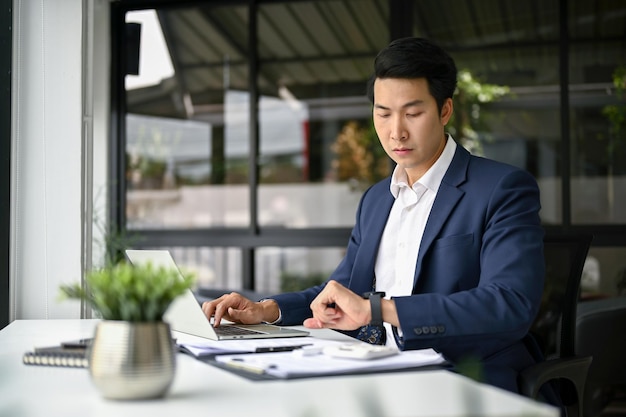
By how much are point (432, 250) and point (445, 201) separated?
141 millimetres

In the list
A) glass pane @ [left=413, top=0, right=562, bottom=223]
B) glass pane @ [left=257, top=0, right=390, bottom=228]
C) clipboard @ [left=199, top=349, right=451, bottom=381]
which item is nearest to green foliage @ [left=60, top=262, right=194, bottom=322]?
clipboard @ [left=199, top=349, right=451, bottom=381]

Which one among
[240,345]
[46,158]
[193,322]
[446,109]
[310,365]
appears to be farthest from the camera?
[46,158]

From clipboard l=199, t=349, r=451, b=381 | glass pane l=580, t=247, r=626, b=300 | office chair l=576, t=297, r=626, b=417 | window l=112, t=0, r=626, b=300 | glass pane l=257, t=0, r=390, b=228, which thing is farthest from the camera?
glass pane l=257, t=0, r=390, b=228

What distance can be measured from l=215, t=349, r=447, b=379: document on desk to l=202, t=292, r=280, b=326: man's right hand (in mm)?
577

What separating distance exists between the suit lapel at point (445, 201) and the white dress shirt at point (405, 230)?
0.18 feet

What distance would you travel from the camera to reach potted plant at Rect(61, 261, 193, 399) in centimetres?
116

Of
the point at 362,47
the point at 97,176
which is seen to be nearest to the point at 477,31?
the point at 362,47

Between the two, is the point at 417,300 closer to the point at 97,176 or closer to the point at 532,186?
the point at 532,186

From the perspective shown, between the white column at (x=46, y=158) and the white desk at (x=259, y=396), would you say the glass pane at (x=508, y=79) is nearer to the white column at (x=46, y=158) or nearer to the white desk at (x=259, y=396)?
the white column at (x=46, y=158)

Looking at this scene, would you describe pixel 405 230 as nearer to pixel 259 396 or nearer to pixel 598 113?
pixel 259 396

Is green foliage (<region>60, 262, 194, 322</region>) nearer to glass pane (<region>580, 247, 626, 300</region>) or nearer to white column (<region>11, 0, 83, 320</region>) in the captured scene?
white column (<region>11, 0, 83, 320</region>)

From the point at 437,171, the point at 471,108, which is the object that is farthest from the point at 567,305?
the point at 471,108

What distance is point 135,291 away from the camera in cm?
117

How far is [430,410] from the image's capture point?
1.09 metres
